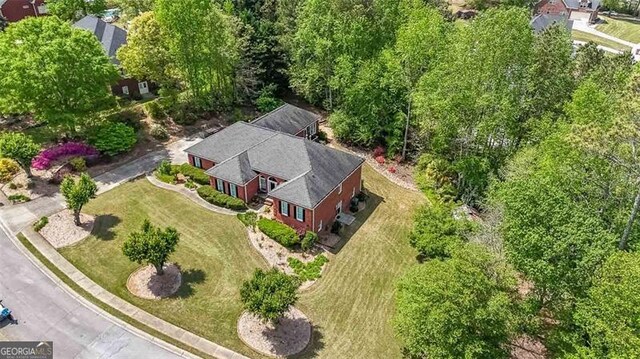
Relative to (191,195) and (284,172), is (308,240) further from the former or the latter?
(191,195)

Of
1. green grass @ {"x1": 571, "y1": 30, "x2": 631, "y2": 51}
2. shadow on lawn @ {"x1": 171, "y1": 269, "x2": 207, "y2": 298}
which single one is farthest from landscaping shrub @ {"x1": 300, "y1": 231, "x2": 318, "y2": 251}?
green grass @ {"x1": 571, "y1": 30, "x2": 631, "y2": 51}

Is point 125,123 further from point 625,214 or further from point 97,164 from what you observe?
point 625,214

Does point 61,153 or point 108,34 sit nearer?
point 61,153

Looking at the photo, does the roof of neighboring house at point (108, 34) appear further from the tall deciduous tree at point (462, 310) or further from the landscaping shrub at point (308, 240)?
the tall deciduous tree at point (462, 310)

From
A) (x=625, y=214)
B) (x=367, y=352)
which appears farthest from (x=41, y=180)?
(x=625, y=214)

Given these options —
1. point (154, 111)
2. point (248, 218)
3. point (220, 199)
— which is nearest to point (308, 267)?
point (248, 218)
